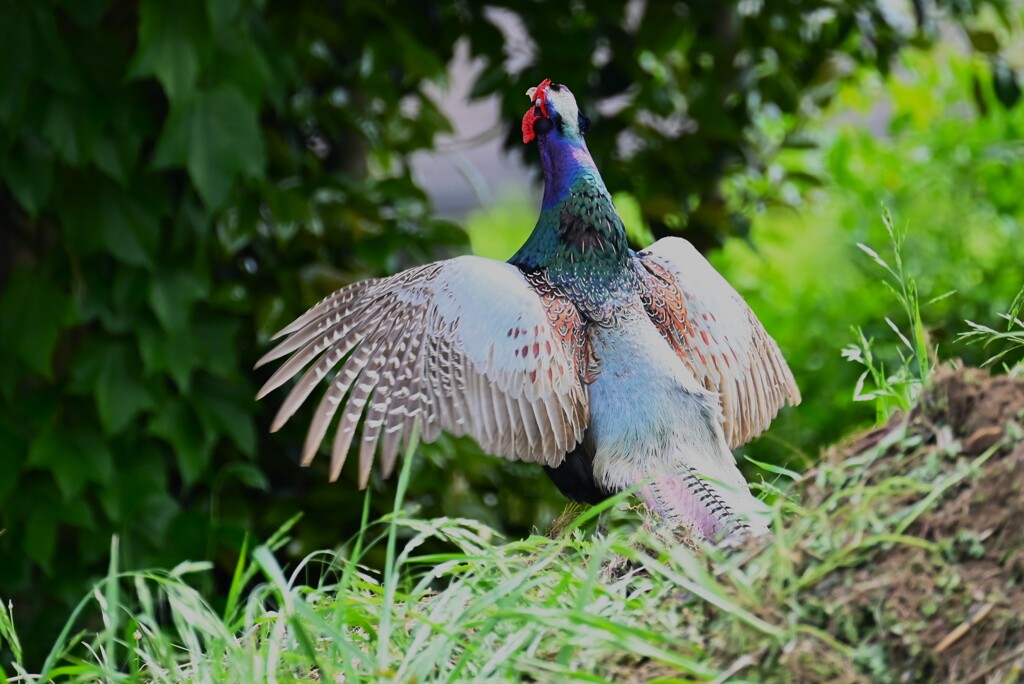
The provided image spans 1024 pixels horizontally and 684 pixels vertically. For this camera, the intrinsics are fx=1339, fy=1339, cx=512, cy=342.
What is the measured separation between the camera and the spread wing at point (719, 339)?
10.4 feet

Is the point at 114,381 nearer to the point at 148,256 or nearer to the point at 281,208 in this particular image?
→ the point at 148,256

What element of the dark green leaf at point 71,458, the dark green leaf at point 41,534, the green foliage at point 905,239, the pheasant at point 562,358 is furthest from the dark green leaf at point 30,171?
the green foliage at point 905,239

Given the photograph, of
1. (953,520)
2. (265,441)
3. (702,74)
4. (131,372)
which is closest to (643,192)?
(702,74)

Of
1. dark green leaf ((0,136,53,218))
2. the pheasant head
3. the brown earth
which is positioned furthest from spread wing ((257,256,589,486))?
the brown earth

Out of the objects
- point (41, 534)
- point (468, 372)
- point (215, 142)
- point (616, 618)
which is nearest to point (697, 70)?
point (215, 142)

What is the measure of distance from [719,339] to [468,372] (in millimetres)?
626

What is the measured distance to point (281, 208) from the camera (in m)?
3.89

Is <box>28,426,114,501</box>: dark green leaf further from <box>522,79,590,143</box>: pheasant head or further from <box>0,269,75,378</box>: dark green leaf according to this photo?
<box>522,79,590,143</box>: pheasant head

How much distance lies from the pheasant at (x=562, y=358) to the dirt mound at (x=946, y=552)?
3.21ft

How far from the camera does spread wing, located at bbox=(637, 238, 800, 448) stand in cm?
316

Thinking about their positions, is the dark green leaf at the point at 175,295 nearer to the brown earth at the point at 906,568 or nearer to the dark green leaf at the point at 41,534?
the dark green leaf at the point at 41,534

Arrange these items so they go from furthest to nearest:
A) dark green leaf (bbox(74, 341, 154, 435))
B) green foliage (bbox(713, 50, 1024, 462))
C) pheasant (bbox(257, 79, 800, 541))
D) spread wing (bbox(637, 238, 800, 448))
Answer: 1. green foliage (bbox(713, 50, 1024, 462))
2. dark green leaf (bbox(74, 341, 154, 435))
3. spread wing (bbox(637, 238, 800, 448))
4. pheasant (bbox(257, 79, 800, 541))

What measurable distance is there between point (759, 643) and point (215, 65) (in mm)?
2451

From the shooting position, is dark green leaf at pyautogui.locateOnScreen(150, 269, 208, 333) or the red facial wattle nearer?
the red facial wattle
